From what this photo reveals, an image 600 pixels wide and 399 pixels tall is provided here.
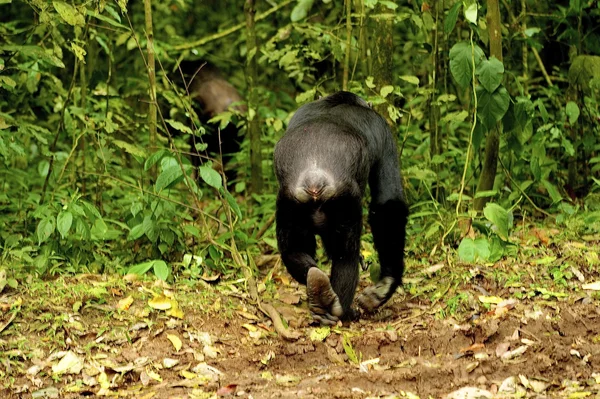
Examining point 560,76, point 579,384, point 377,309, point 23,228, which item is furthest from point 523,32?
point 23,228

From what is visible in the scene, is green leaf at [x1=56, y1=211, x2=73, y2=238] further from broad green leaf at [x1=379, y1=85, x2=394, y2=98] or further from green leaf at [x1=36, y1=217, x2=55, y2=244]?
broad green leaf at [x1=379, y1=85, x2=394, y2=98]

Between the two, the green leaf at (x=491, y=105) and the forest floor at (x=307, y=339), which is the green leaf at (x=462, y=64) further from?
the forest floor at (x=307, y=339)

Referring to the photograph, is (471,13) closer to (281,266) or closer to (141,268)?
(281,266)

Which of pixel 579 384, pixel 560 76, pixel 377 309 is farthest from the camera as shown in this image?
pixel 560 76

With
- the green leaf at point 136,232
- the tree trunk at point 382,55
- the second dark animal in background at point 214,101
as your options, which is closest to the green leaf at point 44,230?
the green leaf at point 136,232

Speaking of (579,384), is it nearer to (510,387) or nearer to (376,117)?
(510,387)

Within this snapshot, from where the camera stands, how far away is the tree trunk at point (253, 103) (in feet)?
23.5

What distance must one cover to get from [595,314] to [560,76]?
3922mm

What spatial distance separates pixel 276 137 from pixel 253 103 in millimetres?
1257

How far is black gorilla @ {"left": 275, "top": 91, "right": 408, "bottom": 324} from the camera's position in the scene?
4.59m

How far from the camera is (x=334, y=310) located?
16.0 feet

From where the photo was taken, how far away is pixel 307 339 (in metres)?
4.81

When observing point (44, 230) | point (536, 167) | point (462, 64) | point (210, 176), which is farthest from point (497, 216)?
point (44, 230)

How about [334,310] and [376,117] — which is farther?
[376,117]
